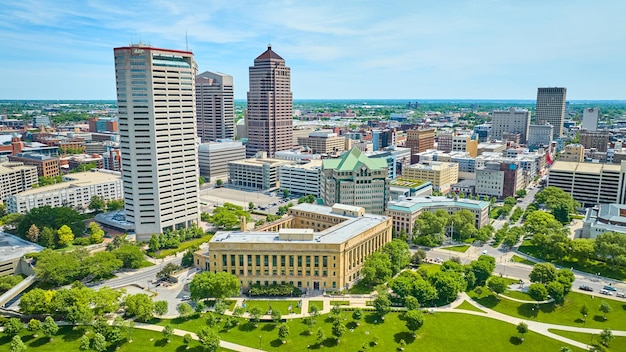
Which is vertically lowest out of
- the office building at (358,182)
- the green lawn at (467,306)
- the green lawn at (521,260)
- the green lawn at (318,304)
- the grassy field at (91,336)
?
the grassy field at (91,336)

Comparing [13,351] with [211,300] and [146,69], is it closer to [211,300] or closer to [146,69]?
[211,300]

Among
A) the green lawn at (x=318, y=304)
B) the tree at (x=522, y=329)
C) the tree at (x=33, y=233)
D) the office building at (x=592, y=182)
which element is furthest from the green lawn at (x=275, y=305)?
the office building at (x=592, y=182)

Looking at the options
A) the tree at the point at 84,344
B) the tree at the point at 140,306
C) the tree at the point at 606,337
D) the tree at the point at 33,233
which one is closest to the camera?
the tree at the point at 84,344

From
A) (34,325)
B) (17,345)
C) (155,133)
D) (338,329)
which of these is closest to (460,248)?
(338,329)

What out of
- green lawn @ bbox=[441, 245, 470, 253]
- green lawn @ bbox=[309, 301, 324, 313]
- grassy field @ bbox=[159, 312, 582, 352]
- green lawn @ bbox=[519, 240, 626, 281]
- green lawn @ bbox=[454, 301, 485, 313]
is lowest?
grassy field @ bbox=[159, 312, 582, 352]

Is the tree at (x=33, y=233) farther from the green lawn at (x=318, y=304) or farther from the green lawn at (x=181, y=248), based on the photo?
the green lawn at (x=318, y=304)

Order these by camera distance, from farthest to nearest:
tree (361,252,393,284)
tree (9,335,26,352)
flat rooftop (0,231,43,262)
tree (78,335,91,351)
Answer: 1. flat rooftop (0,231,43,262)
2. tree (361,252,393,284)
3. tree (78,335,91,351)
4. tree (9,335,26,352)

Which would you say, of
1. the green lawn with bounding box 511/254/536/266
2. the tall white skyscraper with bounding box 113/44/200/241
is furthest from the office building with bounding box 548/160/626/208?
the tall white skyscraper with bounding box 113/44/200/241

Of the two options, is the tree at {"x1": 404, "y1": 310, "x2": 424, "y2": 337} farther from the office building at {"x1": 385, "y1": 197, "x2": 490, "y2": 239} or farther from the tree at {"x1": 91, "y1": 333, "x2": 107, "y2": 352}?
the office building at {"x1": 385, "y1": 197, "x2": 490, "y2": 239}
